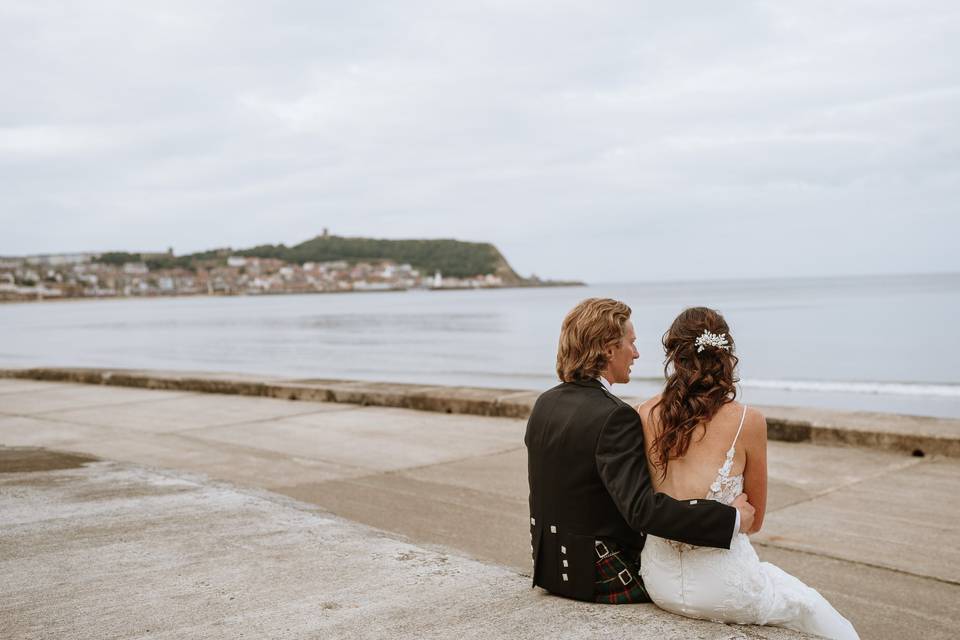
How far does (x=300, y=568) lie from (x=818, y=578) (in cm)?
273

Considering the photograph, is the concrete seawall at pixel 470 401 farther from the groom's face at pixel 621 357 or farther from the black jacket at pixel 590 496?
the groom's face at pixel 621 357

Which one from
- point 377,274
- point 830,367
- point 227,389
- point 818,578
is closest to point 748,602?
point 818,578

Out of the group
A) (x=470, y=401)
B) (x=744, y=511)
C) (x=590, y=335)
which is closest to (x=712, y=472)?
(x=744, y=511)

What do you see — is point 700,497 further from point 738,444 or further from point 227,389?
point 227,389

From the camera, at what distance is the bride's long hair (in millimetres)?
2844

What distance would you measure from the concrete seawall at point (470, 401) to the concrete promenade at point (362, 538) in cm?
9

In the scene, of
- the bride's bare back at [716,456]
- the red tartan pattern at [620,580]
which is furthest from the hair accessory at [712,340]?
the red tartan pattern at [620,580]

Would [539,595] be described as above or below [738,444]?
below

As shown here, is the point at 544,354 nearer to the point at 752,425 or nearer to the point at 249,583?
the point at 249,583

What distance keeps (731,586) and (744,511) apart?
0.94 ft

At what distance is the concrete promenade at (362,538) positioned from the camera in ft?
11.2

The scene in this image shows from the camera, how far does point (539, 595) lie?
3.51m

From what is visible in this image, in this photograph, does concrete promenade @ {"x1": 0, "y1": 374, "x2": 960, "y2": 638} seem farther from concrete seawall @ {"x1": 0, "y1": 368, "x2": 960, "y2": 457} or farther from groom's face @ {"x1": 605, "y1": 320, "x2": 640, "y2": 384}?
groom's face @ {"x1": 605, "y1": 320, "x2": 640, "y2": 384}

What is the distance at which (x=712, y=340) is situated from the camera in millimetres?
2799
